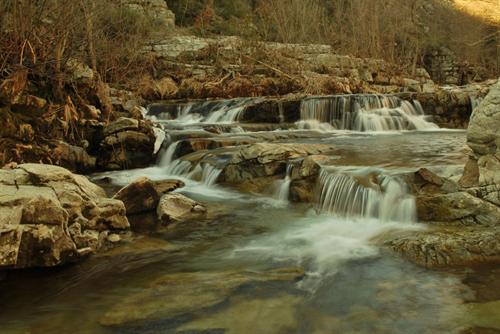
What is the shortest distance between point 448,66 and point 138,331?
1188 inches

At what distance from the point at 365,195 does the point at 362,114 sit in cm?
756

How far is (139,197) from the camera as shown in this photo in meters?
5.60

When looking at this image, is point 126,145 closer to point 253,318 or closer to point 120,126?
point 120,126

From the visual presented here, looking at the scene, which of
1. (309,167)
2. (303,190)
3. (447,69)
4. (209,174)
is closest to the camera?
(303,190)

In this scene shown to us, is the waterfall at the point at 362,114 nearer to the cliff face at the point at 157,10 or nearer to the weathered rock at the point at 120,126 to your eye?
the weathered rock at the point at 120,126

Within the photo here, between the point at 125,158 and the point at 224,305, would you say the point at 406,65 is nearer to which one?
the point at 125,158

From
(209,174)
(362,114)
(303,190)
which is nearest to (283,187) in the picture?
(303,190)

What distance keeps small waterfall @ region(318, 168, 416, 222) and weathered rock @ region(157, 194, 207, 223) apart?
5.31ft

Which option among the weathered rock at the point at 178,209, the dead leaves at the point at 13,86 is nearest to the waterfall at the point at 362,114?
the weathered rock at the point at 178,209

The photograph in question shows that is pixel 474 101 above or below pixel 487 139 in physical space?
above

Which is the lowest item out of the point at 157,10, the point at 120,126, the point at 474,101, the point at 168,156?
the point at 168,156

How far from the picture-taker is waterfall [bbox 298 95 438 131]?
492 inches

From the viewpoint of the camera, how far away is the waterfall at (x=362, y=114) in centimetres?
1250

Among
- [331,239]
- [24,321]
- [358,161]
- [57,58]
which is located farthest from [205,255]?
[57,58]
